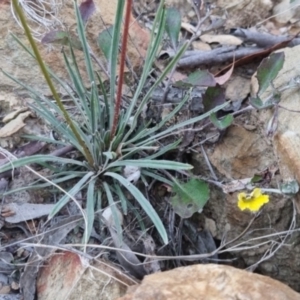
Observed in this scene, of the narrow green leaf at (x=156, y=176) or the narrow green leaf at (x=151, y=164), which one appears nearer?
the narrow green leaf at (x=151, y=164)

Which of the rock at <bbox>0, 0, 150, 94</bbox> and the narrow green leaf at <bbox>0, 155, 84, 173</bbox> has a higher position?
the rock at <bbox>0, 0, 150, 94</bbox>

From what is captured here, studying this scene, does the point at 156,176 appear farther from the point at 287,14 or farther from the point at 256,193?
the point at 287,14

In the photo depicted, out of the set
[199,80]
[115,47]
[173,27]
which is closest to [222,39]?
[173,27]

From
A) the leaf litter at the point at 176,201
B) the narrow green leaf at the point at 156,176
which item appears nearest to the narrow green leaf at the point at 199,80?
the leaf litter at the point at 176,201

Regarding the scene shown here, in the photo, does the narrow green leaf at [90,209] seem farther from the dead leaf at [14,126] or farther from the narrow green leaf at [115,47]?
the dead leaf at [14,126]

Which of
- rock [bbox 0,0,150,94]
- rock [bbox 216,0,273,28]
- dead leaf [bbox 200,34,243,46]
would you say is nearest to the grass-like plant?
rock [bbox 0,0,150,94]

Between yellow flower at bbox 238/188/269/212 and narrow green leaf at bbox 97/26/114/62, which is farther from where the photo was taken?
narrow green leaf at bbox 97/26/114/62

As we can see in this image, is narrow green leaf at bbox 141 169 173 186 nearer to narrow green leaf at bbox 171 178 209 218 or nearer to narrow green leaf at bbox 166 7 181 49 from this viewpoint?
narrow green leaf at bbox 171 178 209 218
